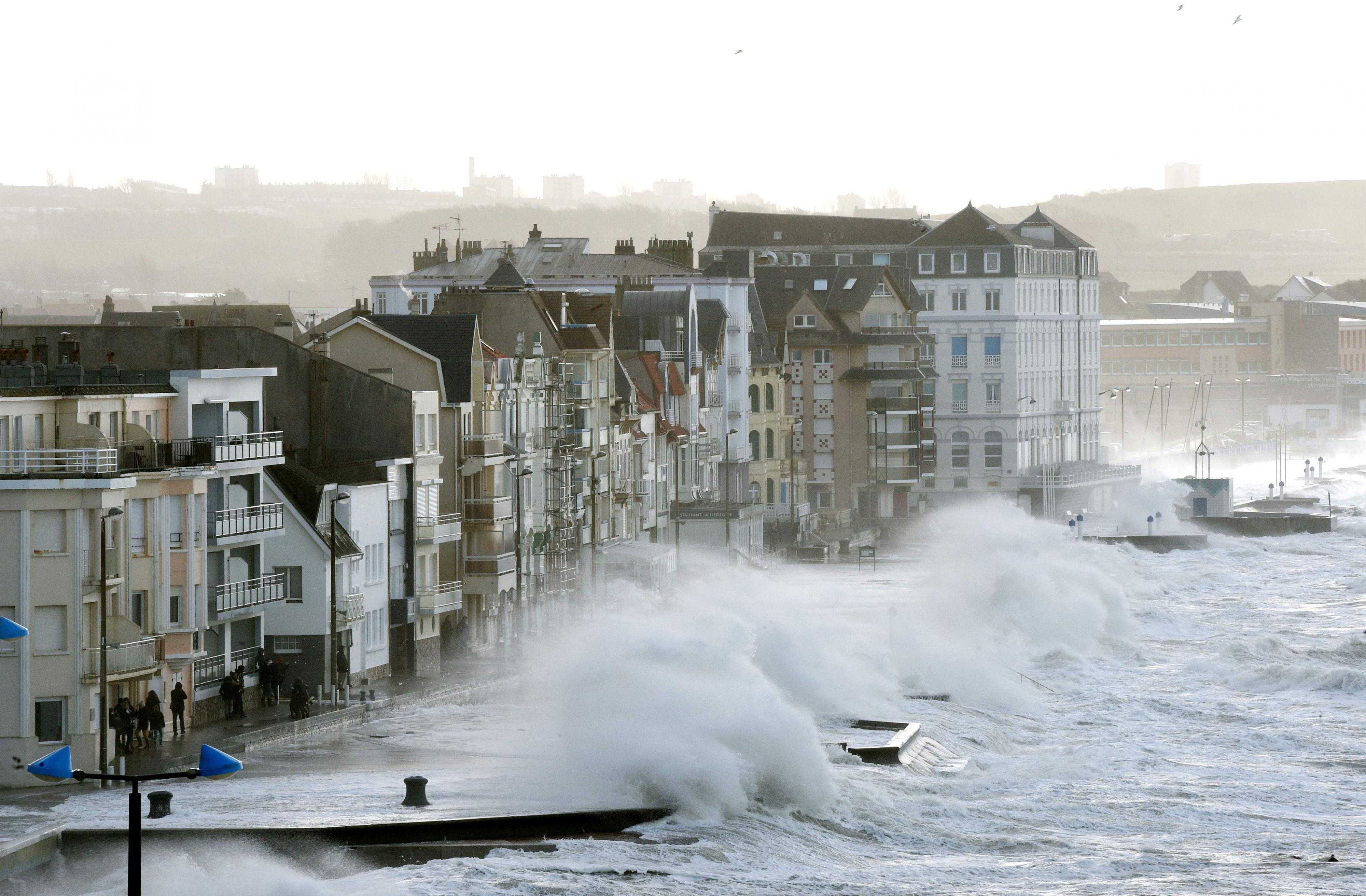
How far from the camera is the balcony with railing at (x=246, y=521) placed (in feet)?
164

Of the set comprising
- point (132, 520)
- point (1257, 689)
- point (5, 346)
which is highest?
point (5, 346)

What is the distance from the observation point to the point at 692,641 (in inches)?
1932

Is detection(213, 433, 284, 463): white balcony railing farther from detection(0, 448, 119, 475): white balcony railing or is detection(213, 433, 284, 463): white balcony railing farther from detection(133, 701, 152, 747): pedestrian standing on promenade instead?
detection(133, 701, 152, 747): pedestrian standing on promenade

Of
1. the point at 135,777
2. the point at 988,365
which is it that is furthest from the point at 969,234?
the point at 135,777

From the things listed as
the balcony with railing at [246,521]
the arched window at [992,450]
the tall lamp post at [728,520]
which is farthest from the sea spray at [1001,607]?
the arched window at [992,450]

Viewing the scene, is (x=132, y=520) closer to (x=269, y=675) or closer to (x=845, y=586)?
(x=269, y=675)

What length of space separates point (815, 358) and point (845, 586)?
32.0 meters

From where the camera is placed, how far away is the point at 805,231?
15800 centimetres

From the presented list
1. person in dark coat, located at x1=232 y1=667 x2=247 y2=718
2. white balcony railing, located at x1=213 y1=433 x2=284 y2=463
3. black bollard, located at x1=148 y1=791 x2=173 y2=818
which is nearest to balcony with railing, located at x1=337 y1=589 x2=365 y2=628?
white balcony railing, located at x1=213 y1=433 x2=284 y2=463

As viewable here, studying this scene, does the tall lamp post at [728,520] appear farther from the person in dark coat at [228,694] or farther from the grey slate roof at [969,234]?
the grey slate roof at [969,234]

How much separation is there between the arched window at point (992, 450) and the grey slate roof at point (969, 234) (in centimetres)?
1258

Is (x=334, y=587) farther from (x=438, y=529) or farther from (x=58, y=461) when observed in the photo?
(x=58, y=461)

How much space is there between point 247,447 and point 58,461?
836 centimetres

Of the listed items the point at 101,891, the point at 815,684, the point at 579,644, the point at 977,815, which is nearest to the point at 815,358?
the point at 815,684
